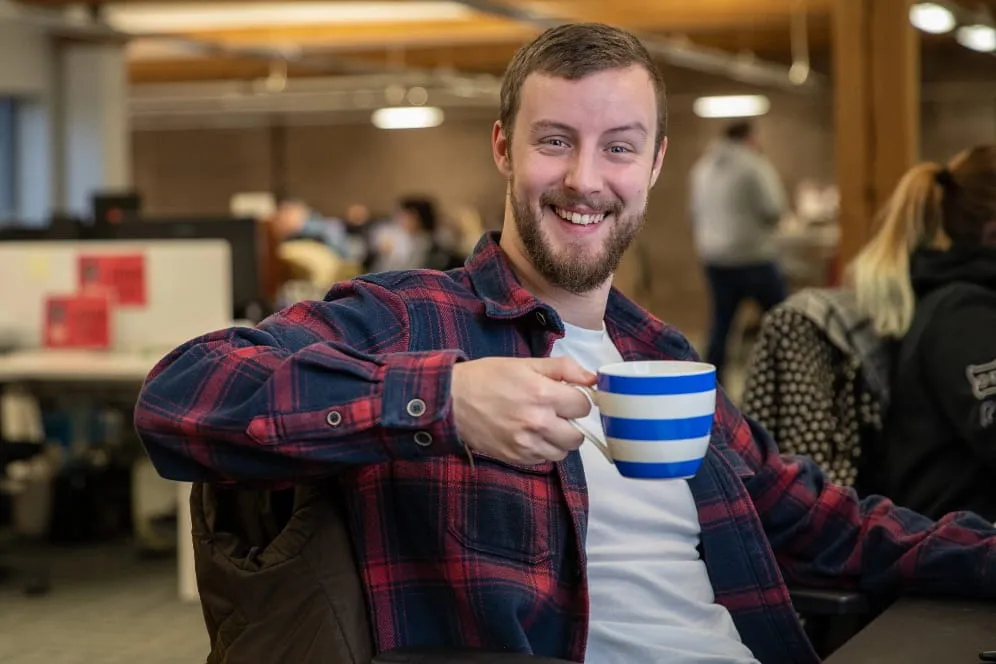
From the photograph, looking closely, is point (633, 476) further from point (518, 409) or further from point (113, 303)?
point (113, 303)

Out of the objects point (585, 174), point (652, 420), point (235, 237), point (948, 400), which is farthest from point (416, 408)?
point (235, 237)

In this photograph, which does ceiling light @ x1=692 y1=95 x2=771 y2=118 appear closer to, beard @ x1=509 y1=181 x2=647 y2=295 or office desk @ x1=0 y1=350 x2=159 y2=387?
office desk @ x1=0 y1=350 x2=159 y2=387

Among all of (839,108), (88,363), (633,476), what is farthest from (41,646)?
(633,476)

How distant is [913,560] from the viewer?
185 cm

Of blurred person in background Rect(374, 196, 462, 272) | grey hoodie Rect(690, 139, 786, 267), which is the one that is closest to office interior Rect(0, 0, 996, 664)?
blurred person in background Rect(374, 196, 462, 272)

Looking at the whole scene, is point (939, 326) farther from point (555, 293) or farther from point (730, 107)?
point (730, 107)

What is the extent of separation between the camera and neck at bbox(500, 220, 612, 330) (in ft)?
5.63

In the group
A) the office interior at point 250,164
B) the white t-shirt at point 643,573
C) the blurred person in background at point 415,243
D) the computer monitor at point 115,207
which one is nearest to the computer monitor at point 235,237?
the office interior at point 250,164

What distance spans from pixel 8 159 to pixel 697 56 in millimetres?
6495

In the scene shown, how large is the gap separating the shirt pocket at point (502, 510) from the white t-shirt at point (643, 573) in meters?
0.12

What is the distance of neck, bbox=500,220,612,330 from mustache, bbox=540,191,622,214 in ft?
0.33

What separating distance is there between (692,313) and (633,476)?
15.6 meters

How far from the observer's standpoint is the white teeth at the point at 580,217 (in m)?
1.62

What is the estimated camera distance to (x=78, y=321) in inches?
216
